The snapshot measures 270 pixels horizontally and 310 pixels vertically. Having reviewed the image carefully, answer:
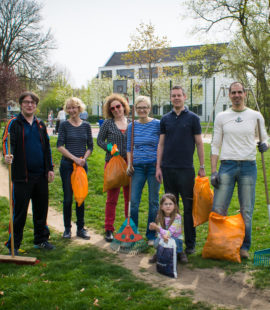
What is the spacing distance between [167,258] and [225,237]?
0.75 metres

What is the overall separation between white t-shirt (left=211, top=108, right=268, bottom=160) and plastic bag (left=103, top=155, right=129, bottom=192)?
145 cm

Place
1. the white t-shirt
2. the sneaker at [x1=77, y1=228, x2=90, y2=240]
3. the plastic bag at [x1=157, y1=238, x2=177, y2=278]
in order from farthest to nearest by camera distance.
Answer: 1. the sneaker at [x1=77, y1=228, x2=90, y2=240]
2. the white t-shirt
3. the plastic bag at [x1=157, y1=238, x2=177, y2=278]

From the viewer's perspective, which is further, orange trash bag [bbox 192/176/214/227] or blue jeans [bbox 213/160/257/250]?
orange trash bag [bbox 192/176/214/227]

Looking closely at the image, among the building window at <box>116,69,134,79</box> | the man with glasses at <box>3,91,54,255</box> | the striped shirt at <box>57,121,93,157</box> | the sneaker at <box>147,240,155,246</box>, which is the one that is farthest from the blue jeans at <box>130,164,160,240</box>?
the building window at <box>116,69,134,79</box>

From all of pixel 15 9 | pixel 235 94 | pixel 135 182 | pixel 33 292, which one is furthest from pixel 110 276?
pixel 15 9

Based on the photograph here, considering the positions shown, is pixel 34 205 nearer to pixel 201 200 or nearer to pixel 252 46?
pixel 201 200

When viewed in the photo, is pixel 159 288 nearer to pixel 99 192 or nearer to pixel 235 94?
pixel 235 94

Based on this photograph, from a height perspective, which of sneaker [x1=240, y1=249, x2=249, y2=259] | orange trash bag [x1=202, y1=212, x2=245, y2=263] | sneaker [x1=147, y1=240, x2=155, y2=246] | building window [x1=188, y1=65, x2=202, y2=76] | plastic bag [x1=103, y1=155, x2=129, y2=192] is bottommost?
sneaker [x1=147, y1=240, x2=155, y2=246]

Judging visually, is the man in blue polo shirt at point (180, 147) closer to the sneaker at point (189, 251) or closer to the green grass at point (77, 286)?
the sneaker at point (189, 251)

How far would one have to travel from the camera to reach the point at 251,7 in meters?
23.0

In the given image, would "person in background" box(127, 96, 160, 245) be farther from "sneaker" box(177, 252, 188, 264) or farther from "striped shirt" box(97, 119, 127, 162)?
"sneaker" box(177, 252, 188, 264)

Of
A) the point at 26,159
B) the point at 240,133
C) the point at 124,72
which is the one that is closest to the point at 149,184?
the point at 240,133

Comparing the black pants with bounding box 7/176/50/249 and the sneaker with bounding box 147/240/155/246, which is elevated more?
the black pants with bounding box 7/176/50/249

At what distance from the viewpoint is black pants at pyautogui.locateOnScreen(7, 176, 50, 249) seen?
4367 millimetres
